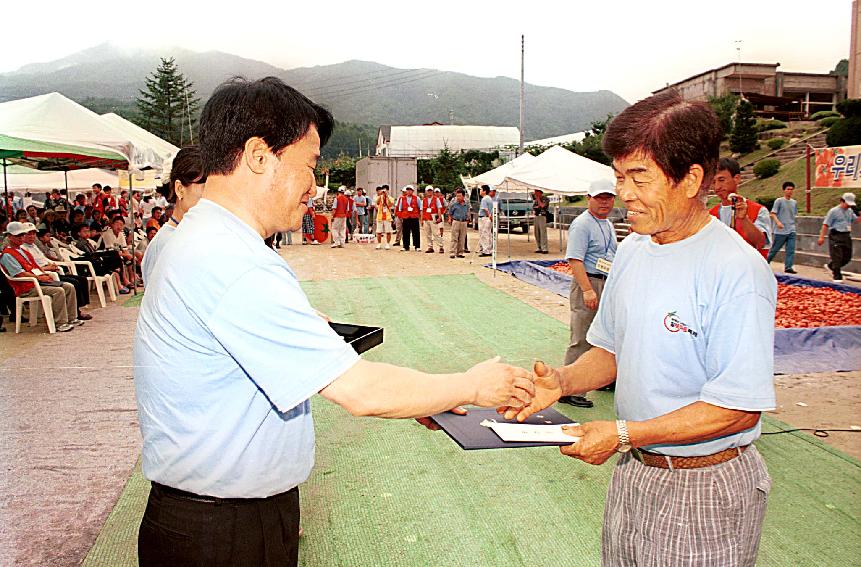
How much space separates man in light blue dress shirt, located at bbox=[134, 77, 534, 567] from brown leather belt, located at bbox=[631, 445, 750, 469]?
23.4 inches

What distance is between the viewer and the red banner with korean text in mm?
12711

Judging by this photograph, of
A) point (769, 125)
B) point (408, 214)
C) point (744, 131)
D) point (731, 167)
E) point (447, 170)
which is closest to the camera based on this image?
point (731, 167)

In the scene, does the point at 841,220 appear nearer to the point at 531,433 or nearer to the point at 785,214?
the point at 785,214

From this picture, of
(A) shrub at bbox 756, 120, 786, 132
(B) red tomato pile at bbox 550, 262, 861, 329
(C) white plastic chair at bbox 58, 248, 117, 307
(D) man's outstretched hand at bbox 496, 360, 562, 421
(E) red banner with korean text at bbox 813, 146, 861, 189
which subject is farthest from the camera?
(A) shrub at bbox 756, 120, 786, 132

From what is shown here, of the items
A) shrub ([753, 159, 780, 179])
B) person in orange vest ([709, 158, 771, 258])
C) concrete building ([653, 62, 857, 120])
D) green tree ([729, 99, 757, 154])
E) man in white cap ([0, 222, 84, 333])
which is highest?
concrete building ([653, 62, 857, 120])

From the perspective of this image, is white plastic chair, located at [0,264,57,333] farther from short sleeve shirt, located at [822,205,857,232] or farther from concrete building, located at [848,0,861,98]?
concrete building, located at [848,0,861,98]

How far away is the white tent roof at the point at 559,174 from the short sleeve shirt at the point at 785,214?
12.3 ft

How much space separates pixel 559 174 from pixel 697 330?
15.3 meters

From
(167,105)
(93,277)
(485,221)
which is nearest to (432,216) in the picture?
(485,221)

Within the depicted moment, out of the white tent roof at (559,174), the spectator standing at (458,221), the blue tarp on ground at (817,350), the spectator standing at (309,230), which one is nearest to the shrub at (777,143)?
the white tent roof at (559,174)

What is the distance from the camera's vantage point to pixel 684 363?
173 cm

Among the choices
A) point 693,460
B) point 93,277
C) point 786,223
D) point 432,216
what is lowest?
point 93,277

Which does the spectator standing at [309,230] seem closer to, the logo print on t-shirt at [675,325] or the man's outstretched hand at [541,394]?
the man's outstretched hand at [541,394]

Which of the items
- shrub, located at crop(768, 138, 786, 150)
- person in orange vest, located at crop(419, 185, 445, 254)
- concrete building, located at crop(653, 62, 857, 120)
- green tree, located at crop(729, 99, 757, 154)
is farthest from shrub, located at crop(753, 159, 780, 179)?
concrete building, located at crop(653, 62, 857, 120)
